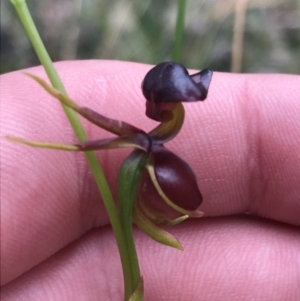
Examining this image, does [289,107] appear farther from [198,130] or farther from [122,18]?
[122,18]

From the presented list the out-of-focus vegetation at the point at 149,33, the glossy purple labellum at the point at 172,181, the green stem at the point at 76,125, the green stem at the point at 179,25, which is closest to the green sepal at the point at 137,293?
the green stem at the point at 76,125

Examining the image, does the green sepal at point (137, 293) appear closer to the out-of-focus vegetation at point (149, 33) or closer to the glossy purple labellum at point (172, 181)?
the glossy purple labellum at point (172, 181)

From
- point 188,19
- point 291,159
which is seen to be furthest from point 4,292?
point 188,19

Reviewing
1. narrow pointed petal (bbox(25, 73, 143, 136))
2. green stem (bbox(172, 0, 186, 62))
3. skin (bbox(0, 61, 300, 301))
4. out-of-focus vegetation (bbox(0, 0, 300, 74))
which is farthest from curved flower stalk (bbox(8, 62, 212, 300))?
out-of-focus vegetation (bbox(0, 0, 300, 74))

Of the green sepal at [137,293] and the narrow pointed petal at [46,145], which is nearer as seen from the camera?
the narrow pointed petal at [46,145]

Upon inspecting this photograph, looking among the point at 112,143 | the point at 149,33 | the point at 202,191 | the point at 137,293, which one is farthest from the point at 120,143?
the point at 149,33

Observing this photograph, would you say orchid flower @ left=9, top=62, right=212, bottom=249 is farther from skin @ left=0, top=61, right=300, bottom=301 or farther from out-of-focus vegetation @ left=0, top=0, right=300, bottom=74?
out-of-focus vegetation @ left=0, top=0, right=300, bottom=74
